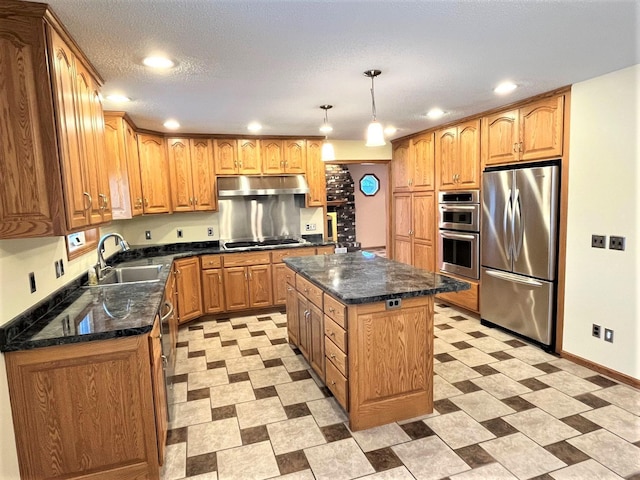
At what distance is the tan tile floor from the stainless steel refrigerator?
382 mm

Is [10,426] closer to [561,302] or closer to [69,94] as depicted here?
[69,94]

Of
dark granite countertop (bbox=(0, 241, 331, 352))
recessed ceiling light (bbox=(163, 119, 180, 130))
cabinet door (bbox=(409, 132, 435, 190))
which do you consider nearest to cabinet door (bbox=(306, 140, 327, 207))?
cabinet door (bbox=(409, 132, 435, 190))

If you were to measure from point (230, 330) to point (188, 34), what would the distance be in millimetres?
3187

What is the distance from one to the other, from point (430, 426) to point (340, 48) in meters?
2.34

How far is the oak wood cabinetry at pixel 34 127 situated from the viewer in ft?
5.33

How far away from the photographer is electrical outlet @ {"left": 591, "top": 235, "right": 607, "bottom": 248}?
2.98 metres

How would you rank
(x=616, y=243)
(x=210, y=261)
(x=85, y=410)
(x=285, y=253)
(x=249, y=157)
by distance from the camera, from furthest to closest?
(x=249, y=157) → (x=285, y=253) → (x=210, y=261) → (x=616, y=243) → (x=85, y=410)

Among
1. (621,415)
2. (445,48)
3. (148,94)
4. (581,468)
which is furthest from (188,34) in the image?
(621,415)

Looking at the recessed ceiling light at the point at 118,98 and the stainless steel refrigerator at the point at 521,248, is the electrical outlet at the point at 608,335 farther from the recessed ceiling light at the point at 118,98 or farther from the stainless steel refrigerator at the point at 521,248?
the recessed ceiling light at the point at 118,98

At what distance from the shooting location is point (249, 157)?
5.02 meters

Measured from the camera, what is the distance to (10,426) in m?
1.73

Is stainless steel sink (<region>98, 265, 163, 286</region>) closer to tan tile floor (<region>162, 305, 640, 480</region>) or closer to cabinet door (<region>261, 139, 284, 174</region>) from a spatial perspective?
tan tile floor (<region>162, 305, 640, 480</region>)

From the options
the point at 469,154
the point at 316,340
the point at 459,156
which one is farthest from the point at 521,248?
the point at 316,340

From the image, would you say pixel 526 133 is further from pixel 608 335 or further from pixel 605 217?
pixel 608 335
